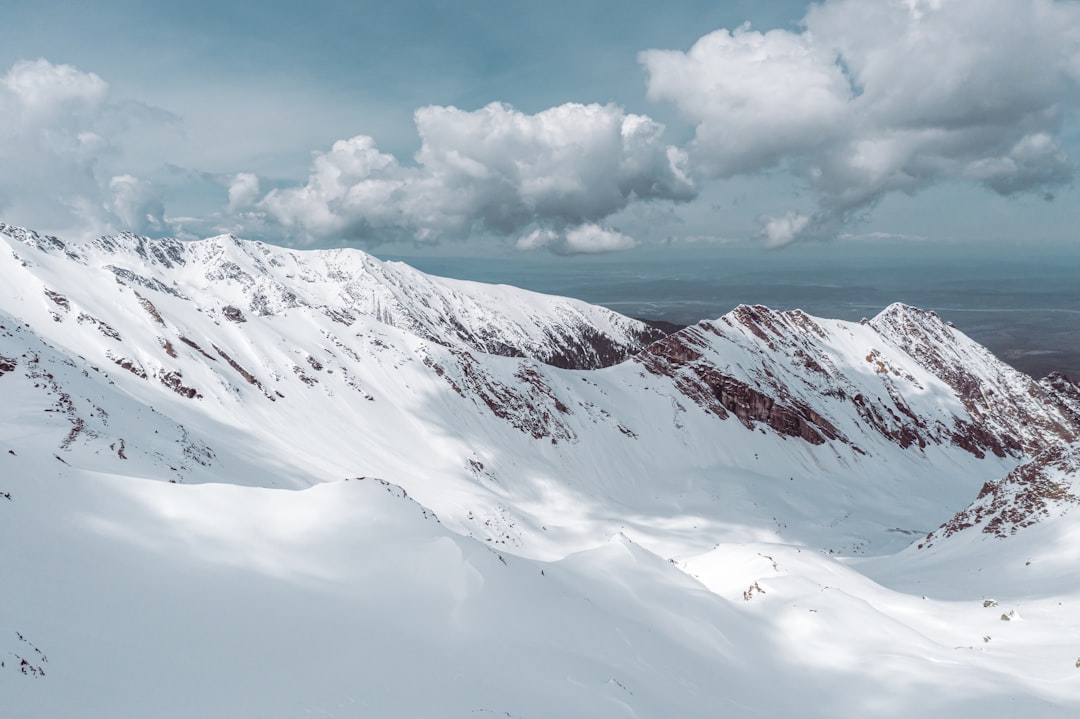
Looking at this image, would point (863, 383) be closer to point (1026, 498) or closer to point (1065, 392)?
point (1065, 392)

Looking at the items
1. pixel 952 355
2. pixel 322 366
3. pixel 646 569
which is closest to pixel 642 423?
pixel 322 366

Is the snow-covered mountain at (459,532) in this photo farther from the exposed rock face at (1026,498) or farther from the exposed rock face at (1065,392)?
the exposed rock face at (1065,392)

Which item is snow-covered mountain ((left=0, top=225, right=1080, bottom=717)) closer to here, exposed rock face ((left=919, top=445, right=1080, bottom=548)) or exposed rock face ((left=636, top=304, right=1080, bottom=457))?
exposed rock face ((left=919, top=445, right=1080, bottom=548))

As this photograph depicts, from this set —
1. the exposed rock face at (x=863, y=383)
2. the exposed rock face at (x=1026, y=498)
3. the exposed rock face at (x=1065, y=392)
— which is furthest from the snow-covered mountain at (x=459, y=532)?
the exposed rock face at (x=1065, y=392)

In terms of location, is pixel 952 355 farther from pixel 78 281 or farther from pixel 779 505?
pixel 78 281

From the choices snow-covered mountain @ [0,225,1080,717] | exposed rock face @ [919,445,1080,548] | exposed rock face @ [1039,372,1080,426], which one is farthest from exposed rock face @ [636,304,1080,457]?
exposed rock face @ [919,445,1080,548]

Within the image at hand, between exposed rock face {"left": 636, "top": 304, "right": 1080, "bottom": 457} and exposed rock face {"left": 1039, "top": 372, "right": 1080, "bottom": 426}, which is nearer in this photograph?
exposed rock face {"left": 636, "top": 304, "right": 1080, "bottom": 457}

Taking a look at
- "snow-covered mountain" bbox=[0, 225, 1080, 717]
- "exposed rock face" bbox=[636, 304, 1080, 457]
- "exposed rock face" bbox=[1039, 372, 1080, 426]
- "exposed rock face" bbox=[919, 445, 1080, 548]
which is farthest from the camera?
"exposed rock face" bbox=[1039, 372, 1080, 426]

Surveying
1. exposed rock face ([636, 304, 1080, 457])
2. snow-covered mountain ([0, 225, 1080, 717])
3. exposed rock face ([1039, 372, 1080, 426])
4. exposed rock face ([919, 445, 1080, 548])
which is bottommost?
snow-covered mountain ([0, 225, 1080, 717])
